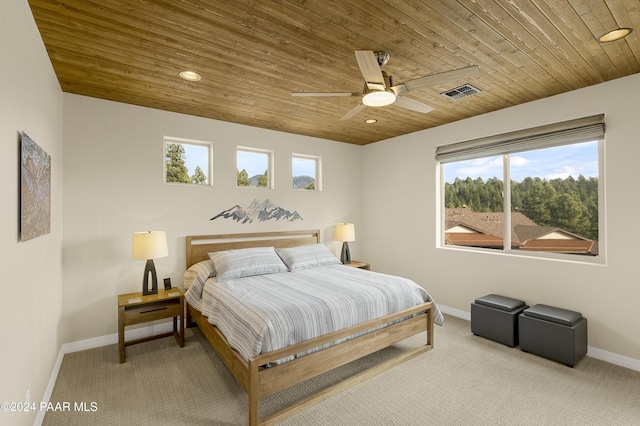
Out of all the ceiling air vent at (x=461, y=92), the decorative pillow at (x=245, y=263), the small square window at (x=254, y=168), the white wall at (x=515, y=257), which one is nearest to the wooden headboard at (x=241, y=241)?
the decorative pillow at (x=245, y=263)

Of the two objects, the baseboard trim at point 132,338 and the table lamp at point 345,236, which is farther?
the table lamp at point 345,236

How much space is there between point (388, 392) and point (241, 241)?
8.76 ft

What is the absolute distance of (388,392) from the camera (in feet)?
8.23

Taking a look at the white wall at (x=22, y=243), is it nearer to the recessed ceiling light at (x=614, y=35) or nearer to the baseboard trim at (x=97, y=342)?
the baseboard trim at (x=97, y=342)

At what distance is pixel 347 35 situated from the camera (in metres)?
2.15

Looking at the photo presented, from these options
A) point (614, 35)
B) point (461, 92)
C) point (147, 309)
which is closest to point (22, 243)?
point (147, 309)

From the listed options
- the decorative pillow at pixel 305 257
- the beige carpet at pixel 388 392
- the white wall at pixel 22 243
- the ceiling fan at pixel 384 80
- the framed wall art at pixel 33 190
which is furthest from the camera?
the decorative pillow at pixel 305 257

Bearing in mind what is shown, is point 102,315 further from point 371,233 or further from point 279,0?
point 371,233

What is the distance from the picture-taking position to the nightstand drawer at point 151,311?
→ 121 inches

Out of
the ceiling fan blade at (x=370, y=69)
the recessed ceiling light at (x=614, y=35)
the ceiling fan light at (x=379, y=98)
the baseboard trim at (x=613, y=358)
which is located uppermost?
the recessed ceiling light at (x=614, y=35)

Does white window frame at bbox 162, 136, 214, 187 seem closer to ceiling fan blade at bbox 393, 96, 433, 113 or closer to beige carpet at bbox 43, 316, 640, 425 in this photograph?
beige carpet at bbox 43, 316, 640, 425

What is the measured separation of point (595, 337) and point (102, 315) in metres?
5.16

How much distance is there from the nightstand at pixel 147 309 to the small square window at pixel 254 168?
5.88 ft

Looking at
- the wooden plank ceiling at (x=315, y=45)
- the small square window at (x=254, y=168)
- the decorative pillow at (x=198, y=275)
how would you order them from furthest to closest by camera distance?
the small square window at (x=254, y=168)
the decorative pillow at (x=198, y=275)
the wooden plank ceiling at (x=315, y=45)
